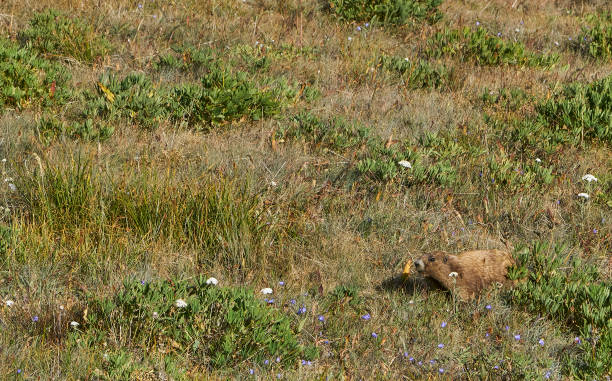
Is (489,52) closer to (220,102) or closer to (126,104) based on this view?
(220,102)

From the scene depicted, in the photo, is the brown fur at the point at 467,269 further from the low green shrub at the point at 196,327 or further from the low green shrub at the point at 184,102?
the low green shrub at the point at 184,102

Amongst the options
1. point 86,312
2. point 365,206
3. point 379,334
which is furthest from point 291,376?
point 365,206

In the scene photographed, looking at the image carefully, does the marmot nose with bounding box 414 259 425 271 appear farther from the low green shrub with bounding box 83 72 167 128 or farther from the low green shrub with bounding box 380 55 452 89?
the low green shrub with bounding box 380 55 452 89

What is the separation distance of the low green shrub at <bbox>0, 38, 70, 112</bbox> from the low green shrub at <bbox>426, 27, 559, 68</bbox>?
421 cm

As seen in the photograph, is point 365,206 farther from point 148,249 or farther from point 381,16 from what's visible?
point 381,16

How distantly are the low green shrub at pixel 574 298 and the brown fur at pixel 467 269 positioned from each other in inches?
4.6

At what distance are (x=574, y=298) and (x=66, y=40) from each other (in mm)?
5723

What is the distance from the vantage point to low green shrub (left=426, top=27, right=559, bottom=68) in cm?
820

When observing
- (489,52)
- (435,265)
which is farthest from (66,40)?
(435,265)

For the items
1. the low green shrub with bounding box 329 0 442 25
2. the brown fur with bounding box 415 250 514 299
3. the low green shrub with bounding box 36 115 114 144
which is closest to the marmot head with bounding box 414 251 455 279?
the brown fur with bounding box 415 250 514 299

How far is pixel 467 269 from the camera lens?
14.2ft

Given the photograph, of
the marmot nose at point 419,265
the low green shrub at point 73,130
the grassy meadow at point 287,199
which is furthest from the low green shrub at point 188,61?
the marmot nose at point 419,265

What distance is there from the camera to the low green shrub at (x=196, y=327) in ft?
11.6

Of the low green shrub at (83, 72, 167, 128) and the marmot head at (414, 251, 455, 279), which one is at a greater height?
the low green shrub at (83, 72, 167, 128)
